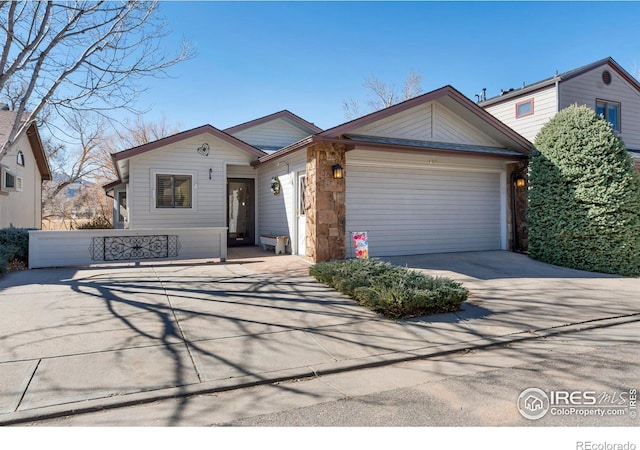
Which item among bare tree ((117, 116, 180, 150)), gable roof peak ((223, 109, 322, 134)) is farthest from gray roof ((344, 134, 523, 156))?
bare tree ((117, 116, 180, 150))

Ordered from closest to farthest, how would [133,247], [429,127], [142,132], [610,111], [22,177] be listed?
[133,247], [429,127], [610,111], [22,177], [142,132]

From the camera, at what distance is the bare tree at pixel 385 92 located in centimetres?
2769

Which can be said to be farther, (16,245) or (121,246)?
(121,246)

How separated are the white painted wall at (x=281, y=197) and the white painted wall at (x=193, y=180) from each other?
3.21 ft

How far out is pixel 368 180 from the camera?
980 cm

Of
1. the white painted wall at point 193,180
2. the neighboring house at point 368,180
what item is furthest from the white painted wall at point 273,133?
the white painted wall at point 193,180

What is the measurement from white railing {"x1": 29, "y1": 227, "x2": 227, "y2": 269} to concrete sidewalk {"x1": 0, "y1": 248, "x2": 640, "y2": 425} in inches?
26.4

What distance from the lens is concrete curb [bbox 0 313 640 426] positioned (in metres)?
2.79

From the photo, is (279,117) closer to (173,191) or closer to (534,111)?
(173,191)

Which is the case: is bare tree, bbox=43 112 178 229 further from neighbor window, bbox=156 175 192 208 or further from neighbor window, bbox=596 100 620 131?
neighbor window, bbox=596 100 620 131

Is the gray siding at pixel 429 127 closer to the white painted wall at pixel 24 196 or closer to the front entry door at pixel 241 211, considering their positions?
the front entry door at pixel 241 211

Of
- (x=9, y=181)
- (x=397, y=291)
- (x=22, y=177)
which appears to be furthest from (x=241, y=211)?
(x=22, y=177)

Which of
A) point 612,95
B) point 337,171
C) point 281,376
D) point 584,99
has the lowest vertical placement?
point 281,376

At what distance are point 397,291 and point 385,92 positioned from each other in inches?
1011
